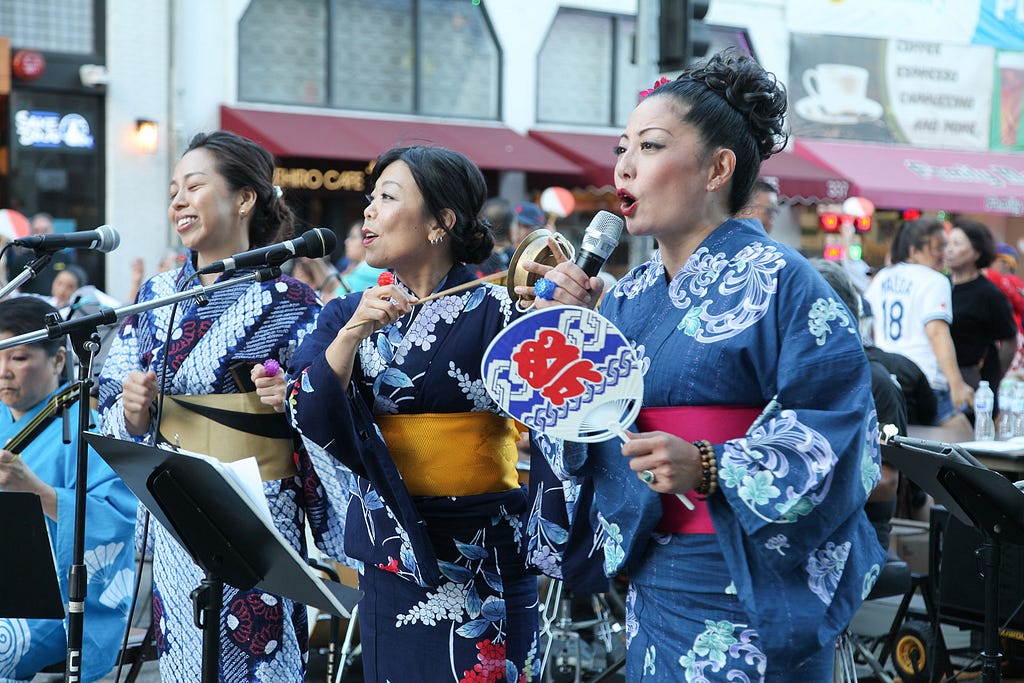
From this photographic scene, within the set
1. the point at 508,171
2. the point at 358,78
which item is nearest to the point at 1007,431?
the point at 508,171

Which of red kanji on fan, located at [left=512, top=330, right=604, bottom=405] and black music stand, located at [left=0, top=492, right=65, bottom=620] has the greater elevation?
red kanji on fan, located at [left=512, top=330, right=604, bottom=405]

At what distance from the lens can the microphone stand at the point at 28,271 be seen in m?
2.55

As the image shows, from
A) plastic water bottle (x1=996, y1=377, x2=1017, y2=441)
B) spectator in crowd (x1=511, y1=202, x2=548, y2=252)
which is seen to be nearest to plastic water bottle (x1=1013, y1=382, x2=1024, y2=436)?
plastic water bottle (x1=996, y1=377, x2=1017, y2=441)

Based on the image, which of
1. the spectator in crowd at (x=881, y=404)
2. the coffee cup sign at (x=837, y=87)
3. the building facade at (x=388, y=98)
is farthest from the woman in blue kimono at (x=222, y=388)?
the coffee cup sign at (x=837, y=87)

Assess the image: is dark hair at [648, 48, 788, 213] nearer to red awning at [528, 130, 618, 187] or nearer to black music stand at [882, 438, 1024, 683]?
black music stand at [882, 438, 1024, 683]

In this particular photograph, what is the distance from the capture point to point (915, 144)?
15875 millimetres

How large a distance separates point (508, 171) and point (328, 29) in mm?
2466

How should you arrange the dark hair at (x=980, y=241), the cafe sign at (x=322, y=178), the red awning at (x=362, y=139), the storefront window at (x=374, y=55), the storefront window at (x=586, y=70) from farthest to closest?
the storefront window at (x=586, y=70), the storefront window at (x=374, y=55), the cafe sign at (x=322, y=178), the red awning at (x=362, y=139), the dark hair at (x=980, y=241)

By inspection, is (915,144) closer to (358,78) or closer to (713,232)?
(358,78)

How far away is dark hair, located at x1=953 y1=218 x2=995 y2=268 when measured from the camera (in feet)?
21.0

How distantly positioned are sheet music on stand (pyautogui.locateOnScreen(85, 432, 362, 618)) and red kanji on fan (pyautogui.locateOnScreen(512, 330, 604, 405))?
517mm

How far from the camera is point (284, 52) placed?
482 inches

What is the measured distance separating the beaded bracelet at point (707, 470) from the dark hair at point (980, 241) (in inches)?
202

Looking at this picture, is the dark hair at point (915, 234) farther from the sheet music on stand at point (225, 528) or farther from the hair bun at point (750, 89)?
the sheet music on stand at point (225, 528)
